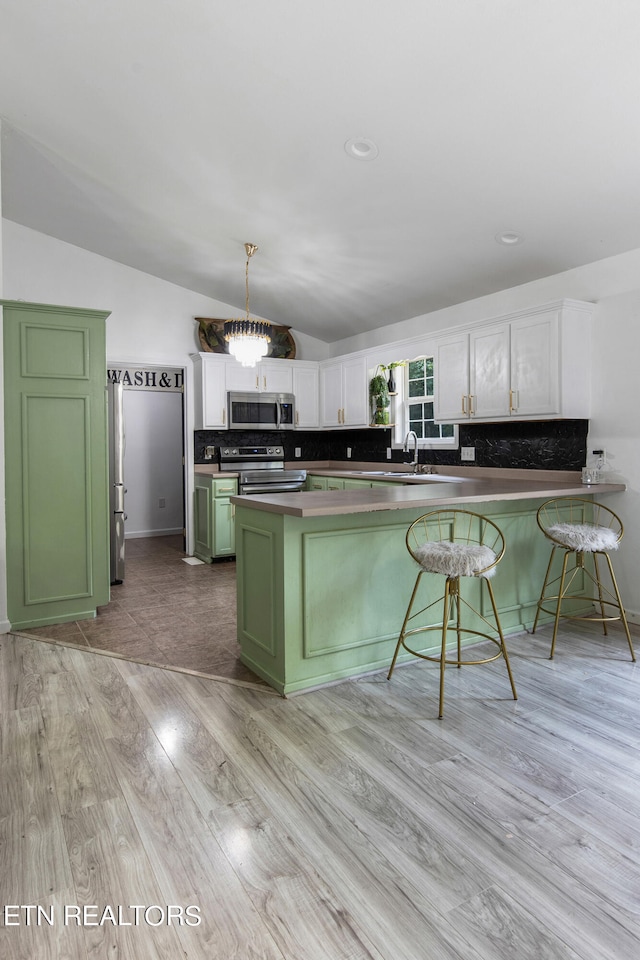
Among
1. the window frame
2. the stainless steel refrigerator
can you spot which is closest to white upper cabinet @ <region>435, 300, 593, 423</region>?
the window frame

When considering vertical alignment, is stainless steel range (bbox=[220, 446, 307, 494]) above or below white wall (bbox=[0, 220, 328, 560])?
below

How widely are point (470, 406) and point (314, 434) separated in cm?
278

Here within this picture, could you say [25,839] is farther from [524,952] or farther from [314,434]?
[314,434]

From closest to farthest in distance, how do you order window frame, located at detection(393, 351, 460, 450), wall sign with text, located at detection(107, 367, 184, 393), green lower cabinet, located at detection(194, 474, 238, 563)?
window frame, located at detection(393, 351, 460, 450) → green lower cabinet, located at detection(194, 474, 238, 563) → wall sign with text, located at detection(107, 367, 184, 393)

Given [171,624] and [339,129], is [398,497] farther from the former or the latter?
[339,129]

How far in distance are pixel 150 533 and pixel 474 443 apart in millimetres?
4510

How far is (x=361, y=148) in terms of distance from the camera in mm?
3137

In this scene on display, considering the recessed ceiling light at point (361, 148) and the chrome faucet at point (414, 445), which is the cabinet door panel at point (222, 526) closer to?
the chrome faucet at point (414, 445)

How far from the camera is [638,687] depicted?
277 centimetres

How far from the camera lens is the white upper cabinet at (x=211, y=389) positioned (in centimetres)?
581

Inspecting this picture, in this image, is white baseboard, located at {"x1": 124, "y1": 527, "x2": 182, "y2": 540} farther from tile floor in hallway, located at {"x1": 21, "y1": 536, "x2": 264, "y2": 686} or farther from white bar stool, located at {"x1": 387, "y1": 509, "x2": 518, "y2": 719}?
white bar stool, located at {"x1": 387, "y1": 509, "x2": 518, "y2": 719}

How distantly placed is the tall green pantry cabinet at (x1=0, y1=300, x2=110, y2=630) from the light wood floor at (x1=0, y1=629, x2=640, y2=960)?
3.24 ft

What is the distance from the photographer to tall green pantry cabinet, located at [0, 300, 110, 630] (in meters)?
3.60
